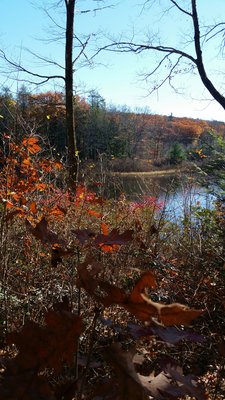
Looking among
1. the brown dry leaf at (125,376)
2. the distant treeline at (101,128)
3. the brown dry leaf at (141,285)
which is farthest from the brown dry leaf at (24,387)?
the distant treeline at (101,128)

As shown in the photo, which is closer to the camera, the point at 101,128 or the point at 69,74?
the point at 69,74

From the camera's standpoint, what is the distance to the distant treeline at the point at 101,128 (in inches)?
325

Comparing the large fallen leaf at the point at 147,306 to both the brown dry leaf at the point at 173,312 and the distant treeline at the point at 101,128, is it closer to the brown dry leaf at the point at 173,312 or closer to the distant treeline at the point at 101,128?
the brown dry leaf at the point at 173,312

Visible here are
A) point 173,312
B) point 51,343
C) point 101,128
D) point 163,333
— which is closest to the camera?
point 173,312

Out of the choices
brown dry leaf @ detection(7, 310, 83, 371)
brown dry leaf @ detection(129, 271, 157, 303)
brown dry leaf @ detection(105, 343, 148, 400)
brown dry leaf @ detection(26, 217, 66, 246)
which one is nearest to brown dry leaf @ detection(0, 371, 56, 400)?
brown dry leaf @ detection(7, 310, 83, 371)

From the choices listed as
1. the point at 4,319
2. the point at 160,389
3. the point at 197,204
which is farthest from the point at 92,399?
the point at 197,204

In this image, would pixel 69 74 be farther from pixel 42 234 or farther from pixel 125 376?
pixel 125 376

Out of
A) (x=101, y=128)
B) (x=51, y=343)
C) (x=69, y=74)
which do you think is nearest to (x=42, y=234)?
(x=51, y=343)

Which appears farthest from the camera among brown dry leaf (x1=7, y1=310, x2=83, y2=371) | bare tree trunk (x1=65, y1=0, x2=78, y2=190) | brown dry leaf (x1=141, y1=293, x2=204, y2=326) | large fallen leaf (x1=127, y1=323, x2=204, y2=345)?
bare tree trunk (x1=65, y1=0, x2=78, y2=190)

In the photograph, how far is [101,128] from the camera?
34344 millimetres

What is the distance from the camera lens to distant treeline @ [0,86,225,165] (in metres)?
8.27

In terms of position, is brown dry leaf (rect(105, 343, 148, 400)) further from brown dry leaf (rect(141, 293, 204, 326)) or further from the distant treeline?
the distant treeline

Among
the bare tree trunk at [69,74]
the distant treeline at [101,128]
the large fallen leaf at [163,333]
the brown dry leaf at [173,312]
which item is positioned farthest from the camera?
the bare tree trunk at [69,74]

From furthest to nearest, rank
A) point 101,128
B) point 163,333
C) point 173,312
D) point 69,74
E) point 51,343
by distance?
point 101,128
point 69,74
point 163,333
point 51,343
point 173,312
